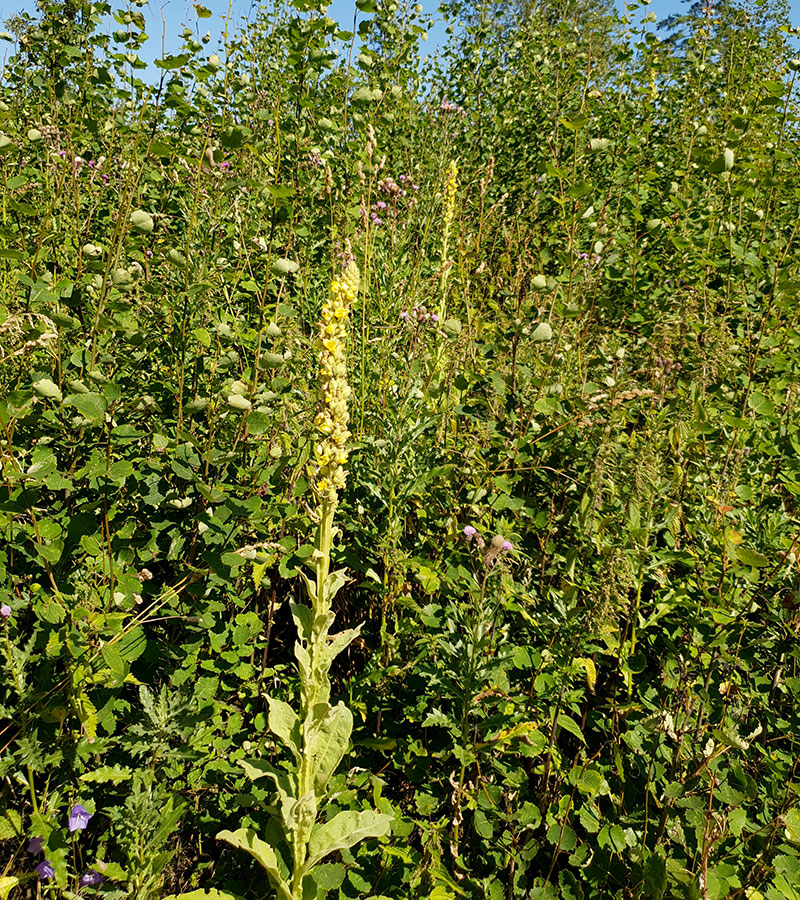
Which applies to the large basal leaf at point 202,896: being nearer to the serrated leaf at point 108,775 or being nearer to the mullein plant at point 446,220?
the serrated leaf at point 108,775

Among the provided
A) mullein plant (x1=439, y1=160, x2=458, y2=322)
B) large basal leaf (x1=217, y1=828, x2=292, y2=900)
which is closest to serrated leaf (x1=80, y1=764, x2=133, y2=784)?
large basal leaf (x1=217, y1=828, x2=292, y2=900)

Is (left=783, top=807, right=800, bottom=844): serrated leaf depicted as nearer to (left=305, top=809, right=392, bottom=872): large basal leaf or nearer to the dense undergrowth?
the dense undergrowth

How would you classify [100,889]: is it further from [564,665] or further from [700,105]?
[700,105]

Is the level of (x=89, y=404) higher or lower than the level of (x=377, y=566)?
higher

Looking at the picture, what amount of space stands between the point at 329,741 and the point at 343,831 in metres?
0.16

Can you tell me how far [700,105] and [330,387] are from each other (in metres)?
4.47

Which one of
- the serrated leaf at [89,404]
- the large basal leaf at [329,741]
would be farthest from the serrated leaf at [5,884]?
the serrated leaf at [89,404]

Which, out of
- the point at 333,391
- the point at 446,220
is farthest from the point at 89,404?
the point at 446,220

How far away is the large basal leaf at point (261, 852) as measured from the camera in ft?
3.86

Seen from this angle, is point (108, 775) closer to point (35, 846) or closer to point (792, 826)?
point (35, 846)

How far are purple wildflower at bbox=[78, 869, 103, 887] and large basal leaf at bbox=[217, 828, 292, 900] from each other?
431mm

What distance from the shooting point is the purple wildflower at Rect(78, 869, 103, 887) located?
54.9 inches

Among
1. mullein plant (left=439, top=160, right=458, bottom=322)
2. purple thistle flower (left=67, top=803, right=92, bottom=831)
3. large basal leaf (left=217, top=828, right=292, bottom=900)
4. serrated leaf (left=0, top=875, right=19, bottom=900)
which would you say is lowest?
serrated leaf (left=0, top=875, right=19, bottom=900)

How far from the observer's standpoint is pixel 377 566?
206 cm
